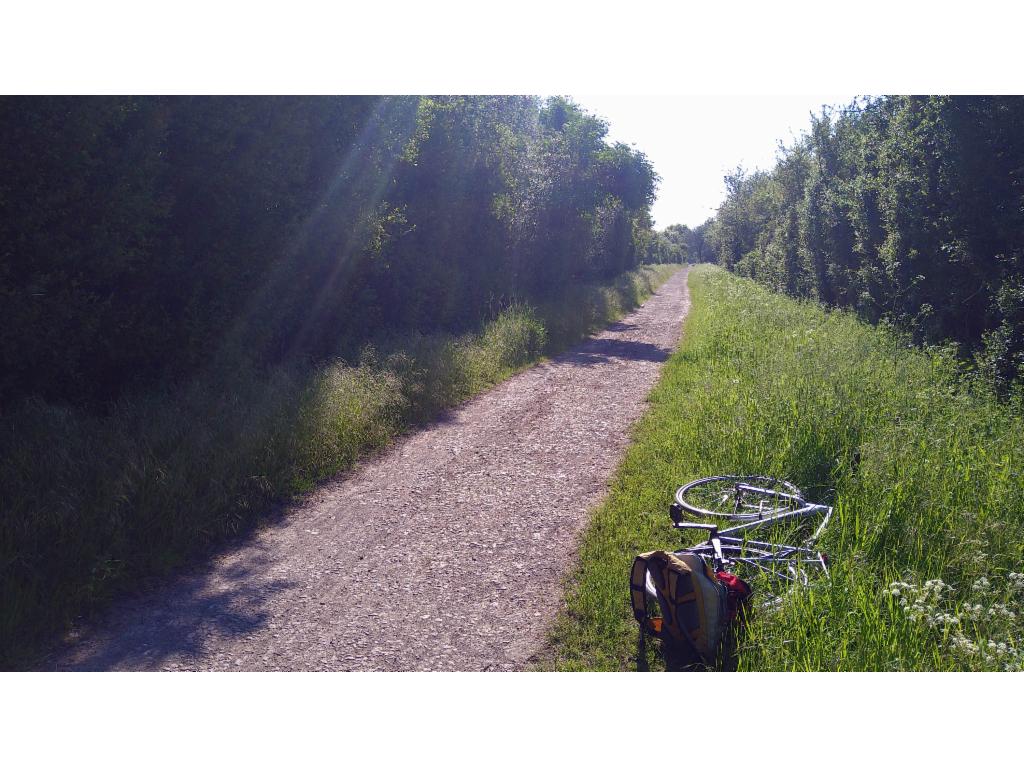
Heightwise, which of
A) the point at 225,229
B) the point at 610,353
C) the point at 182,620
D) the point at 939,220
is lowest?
the point at 182,620

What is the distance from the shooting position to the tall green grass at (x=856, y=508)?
134 inches

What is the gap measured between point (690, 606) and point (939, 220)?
1182 cm

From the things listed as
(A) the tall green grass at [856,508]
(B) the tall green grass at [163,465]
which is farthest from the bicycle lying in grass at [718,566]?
(B) the tall green grass at [163,465]

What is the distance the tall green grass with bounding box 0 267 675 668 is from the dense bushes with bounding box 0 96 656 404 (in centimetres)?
64

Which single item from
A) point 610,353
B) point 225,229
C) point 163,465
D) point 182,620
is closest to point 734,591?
point 182,620

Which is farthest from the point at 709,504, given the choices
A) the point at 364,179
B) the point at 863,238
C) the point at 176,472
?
the point at 863,238

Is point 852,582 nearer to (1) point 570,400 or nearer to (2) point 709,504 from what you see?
(2) point 709,504

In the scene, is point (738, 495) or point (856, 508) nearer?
point (856, 508)

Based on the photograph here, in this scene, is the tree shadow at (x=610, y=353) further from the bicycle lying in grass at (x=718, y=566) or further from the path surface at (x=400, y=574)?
the bicycle lying in grass at (x=718, y=566)

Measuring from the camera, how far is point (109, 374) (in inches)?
306

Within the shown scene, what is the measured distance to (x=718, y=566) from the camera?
394 centimetres

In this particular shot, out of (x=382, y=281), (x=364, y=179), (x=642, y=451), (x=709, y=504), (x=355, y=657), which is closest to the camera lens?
(x=355, y=657)

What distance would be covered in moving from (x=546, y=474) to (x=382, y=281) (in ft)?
27.7

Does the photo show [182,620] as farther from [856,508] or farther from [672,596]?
[856,508]
